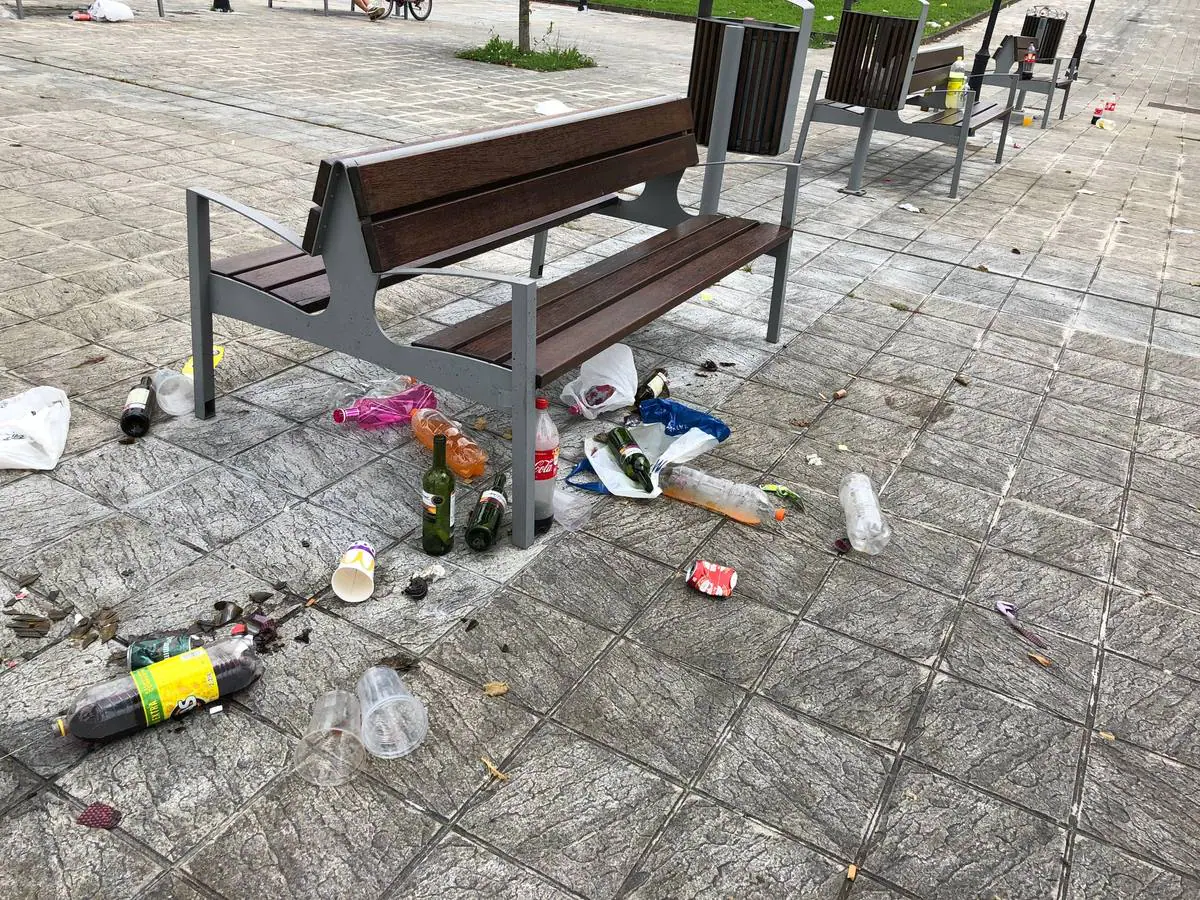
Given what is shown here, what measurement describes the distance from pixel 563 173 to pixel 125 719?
268 centimetres

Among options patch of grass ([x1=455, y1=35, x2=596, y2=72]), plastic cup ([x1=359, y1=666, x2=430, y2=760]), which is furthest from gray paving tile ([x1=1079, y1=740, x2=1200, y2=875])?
patch of grass ([x1=455, y1=35, x2=596, y2=72])

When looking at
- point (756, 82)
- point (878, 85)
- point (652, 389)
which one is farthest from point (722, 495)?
point (878, 85)

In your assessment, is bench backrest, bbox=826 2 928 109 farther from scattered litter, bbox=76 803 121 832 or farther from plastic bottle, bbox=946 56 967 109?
scattered litter, bbox=76 803 121 832

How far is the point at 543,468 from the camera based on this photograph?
131 inches

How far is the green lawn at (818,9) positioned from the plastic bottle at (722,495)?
18.7 m

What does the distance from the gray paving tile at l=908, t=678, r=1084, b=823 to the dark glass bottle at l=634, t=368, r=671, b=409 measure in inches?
73.2

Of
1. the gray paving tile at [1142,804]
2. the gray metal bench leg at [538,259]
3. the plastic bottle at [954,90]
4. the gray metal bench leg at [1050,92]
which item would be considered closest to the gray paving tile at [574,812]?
the gray paving tile at [1142,804]

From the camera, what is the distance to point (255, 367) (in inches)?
175

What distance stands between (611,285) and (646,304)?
0.25 metres

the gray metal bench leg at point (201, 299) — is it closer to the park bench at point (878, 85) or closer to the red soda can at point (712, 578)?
the red soda can at point (712, 578)

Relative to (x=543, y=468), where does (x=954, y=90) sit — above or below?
above

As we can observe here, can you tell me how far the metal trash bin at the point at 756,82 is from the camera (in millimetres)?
5887

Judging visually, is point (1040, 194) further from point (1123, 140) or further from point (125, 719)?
point (125, 719)

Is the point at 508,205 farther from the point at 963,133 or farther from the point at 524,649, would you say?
the point at 963,133
